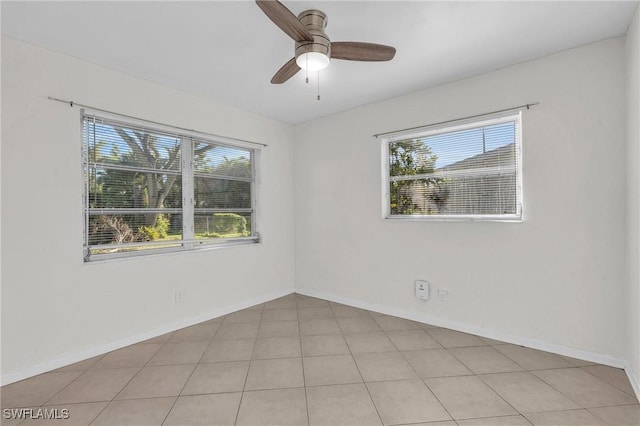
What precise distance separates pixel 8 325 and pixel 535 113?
4.36 m

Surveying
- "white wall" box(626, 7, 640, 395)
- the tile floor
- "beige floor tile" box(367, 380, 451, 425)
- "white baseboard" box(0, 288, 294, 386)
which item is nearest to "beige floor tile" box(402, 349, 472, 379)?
the tile floor

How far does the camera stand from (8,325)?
2117 mm

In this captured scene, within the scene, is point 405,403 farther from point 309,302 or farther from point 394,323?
point 309,302

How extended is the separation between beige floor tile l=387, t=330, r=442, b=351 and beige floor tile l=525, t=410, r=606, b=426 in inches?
36.0

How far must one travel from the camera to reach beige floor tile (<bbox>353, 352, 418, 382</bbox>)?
2.15 m

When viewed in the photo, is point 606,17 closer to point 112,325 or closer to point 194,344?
point 194,344

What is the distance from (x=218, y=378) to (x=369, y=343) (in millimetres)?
1297

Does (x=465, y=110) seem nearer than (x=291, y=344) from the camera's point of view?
No

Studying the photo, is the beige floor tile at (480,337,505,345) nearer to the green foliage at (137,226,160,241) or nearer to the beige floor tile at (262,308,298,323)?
the beige floor tile at (262,308,298,323)

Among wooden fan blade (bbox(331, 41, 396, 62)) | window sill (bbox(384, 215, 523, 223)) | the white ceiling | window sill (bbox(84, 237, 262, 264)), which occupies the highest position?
the white ceiling

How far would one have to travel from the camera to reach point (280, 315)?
11.3 feet

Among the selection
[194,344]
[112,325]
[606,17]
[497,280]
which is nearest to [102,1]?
[112,325]

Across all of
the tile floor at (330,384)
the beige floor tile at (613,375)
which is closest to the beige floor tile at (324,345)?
the tile floor at (330,384)

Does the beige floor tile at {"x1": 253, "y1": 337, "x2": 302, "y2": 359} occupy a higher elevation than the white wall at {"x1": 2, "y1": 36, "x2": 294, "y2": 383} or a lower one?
lower
